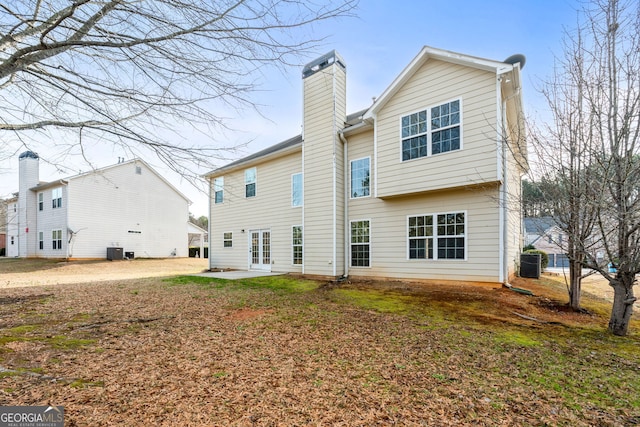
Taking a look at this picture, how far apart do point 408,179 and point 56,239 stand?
24.6m

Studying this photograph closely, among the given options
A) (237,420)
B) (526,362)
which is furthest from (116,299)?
(526,362)

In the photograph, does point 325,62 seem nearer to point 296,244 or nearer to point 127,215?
point 296,244

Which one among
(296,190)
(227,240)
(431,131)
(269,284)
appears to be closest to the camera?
(431,131)

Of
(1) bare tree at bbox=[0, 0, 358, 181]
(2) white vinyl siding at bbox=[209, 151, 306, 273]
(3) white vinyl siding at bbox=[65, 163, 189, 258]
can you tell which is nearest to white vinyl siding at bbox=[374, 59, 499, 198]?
(2) white vinyl siding at bbox=[209, 151, 306, 273]

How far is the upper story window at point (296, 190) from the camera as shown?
12.6 meters

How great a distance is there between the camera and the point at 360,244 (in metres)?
10.9

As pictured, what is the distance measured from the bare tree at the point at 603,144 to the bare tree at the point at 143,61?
13.5ft

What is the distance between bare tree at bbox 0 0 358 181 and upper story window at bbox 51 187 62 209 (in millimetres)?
21477

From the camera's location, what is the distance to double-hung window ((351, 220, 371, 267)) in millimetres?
10742

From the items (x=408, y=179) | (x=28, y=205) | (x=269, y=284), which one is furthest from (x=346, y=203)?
(x=28, y=205)

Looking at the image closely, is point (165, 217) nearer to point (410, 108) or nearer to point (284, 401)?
point (410, 108)

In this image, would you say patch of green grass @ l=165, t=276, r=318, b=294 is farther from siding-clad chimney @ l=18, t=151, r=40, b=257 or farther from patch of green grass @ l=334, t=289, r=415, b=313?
siding-clad chimney @ l=18, t=151, r=40, b=257

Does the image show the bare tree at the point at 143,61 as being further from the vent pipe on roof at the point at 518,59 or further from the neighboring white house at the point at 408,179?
the vent pipe on roof at the point at 518,59

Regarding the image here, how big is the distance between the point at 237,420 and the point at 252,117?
3.71m
